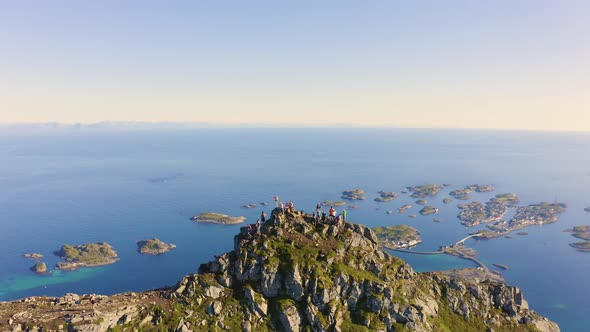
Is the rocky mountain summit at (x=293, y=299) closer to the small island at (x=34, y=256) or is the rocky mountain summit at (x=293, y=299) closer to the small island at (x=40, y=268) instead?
the small island at (x=40, y=268)

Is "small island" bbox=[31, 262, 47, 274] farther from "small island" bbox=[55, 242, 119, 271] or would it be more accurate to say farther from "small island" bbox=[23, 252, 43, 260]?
"small island" bbox=[23, 252, 43, 260]

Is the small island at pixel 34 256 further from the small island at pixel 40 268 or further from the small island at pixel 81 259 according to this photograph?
the small island at pixel 40 268

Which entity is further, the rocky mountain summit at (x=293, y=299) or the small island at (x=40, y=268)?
the small island at (x=40, y=268)

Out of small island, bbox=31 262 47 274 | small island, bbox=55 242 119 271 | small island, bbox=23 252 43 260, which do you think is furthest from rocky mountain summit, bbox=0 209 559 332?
small island, bbox=23 252 43 260

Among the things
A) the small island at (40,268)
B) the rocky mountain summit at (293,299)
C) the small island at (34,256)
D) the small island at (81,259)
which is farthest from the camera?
the small island at (34,256)

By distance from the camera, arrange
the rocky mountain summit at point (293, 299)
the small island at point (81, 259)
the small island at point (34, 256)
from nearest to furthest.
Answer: the rocky mountain summit at point (293, 299), the small island at point (81, 259), the small island at point (34, 256)

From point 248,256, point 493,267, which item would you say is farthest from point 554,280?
point 248,256

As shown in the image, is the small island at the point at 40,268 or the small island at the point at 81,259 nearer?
the small island at the point at 40,268

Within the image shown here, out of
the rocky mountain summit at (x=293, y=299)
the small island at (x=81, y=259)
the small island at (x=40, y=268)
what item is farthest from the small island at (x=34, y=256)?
the rocky mountain summit at (x=293, y=299)

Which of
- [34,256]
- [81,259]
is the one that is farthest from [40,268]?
[34,256]

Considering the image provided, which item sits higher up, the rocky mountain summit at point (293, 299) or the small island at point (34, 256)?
the rocky mountain summit at point (293, 299)
